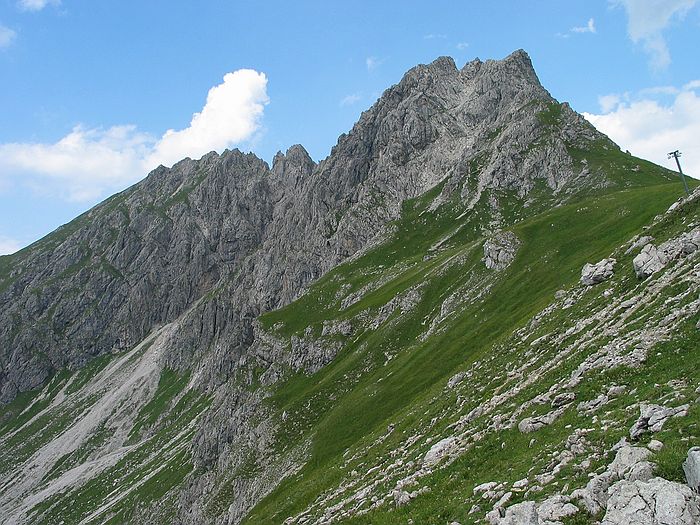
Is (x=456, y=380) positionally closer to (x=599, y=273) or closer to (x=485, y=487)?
(x=599, y=273)

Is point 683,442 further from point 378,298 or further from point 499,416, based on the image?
point 378,298

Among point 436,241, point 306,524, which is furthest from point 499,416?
point 436,241

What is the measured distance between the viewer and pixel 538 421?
85.4ft

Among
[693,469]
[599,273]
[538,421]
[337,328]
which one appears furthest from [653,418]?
[337,328]

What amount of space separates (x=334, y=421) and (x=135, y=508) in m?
100

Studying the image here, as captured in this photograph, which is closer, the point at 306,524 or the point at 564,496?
the point at 564,496

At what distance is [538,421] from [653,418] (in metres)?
8.80

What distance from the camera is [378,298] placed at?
123062mm

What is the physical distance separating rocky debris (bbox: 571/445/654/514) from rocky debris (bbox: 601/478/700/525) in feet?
1.70

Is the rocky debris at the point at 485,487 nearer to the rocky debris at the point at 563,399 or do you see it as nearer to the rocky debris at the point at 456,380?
the rocky debris at the point at 563,399

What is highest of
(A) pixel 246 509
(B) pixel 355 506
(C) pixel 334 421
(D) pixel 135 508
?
(B) pixel 355 506

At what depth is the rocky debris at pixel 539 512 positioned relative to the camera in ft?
49.1

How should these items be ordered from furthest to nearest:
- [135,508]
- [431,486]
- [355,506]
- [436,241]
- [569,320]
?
[436,241]
[135,508]
[569,320]
[355,506]
[431,486]

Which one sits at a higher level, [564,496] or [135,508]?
[564,496]
